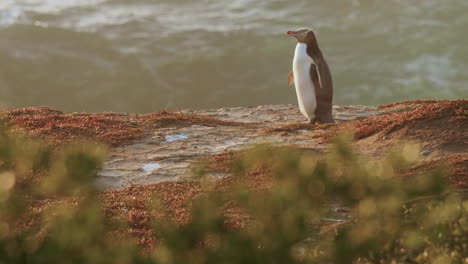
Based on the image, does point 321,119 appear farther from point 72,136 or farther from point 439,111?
point 72,136

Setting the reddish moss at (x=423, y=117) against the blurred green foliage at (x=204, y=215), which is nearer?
the blurred green foliage at (x=204, y=215)

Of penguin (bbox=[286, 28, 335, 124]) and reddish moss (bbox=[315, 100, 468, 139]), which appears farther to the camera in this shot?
penguin (bbox=[286, 28, 335, 124])

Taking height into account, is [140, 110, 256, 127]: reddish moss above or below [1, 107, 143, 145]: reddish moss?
below

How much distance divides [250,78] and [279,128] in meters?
36.6

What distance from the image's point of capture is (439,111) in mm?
10508

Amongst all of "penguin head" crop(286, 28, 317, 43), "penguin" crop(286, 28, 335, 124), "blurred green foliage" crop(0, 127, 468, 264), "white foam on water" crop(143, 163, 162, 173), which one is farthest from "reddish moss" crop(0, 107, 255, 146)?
"blurred green foliage" crop(0, 127, 468, 264)

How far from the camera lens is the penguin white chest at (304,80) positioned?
14.6m

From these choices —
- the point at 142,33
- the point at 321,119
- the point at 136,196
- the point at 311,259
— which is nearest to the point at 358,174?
the point at 311,259

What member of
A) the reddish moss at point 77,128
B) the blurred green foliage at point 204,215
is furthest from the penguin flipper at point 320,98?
the blurred green foliage at point 204,215

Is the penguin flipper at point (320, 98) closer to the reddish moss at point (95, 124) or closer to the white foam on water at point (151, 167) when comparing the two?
the reddish moss at point (95, 124)

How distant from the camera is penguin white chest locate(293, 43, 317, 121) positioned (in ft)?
47.7

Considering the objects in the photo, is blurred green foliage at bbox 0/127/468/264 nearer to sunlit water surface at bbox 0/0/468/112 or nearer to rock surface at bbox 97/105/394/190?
rock surface at bbox 97/105/394/190

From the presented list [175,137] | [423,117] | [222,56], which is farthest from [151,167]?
[222,56]

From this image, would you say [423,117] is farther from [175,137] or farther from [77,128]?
[77,128]
